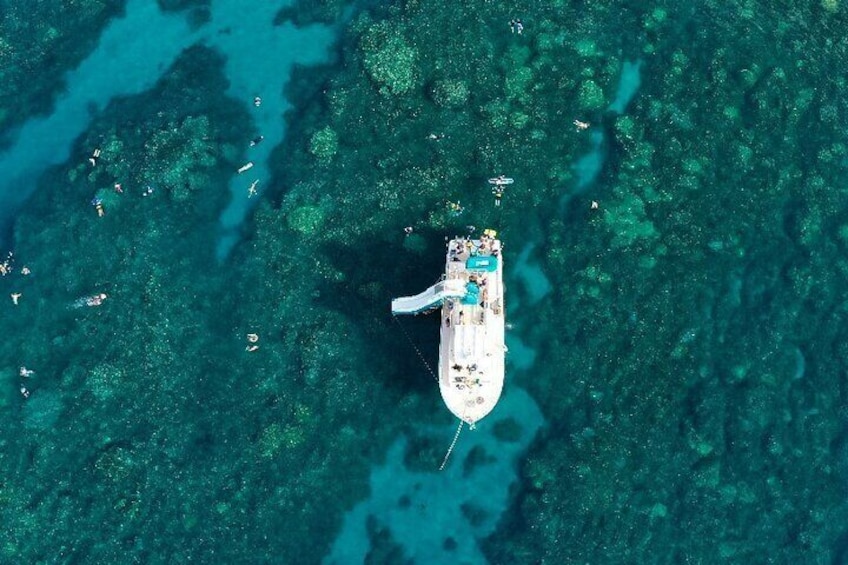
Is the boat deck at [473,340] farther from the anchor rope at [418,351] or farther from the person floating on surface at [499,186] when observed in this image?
the person floating on surface at [499,186]

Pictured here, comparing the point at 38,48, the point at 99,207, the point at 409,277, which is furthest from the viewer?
the point at 38,48

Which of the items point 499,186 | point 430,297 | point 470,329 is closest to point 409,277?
point 430,297

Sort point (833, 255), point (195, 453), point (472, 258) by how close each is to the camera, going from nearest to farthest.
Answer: point (472, 258)
point (195, 453)
point (833, 255)

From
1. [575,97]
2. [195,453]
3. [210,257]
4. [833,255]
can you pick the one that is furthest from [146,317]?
[833,255]

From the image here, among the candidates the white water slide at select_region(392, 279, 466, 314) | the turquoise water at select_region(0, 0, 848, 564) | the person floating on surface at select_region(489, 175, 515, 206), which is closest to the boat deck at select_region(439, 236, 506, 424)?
the white water slide at select_region(392, 279, 466, 314)

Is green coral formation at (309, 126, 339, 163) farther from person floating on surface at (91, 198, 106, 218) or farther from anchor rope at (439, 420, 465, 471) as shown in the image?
anchor rope at (439, 420, 465, 471)

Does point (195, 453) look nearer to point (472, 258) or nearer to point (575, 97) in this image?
point (472, 258)

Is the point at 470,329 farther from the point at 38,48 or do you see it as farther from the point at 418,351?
the point at 38,48
